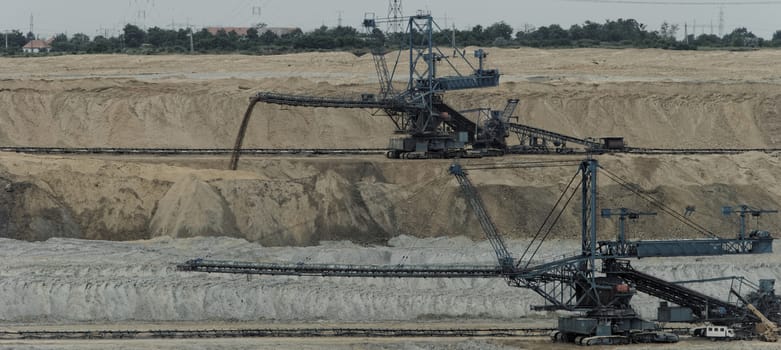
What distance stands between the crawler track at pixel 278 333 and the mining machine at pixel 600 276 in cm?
269

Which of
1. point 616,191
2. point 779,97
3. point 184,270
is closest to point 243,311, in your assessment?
point 184,270

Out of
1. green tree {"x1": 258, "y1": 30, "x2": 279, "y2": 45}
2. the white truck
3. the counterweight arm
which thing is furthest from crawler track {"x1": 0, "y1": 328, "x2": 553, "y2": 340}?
green tree {"x1": 258, "y1": 30, "x2": 279, "y2": 45}

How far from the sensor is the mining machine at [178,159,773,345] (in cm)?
8538

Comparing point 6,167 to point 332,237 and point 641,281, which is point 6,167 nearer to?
point 332,237

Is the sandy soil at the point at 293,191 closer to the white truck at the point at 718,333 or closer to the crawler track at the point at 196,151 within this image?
the white truck at the point at 718,333

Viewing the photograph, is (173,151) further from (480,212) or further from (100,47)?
(100,47)

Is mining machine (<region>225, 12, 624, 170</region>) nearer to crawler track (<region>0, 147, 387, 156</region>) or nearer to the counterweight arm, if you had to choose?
crawler track (<region>0, 147, 387, 156</region>)

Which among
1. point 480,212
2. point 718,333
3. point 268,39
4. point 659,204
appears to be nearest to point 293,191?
point 480,212

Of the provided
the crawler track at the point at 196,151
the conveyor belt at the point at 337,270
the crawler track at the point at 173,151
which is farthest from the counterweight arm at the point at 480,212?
the crawler track at the point at 173,151

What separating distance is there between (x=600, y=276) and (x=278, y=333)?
55.0 ft

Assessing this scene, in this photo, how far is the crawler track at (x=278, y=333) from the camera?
272 feet

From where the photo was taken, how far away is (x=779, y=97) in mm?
142625

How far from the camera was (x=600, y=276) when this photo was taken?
88.8 m

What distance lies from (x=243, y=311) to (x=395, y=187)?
2348 centimetres
